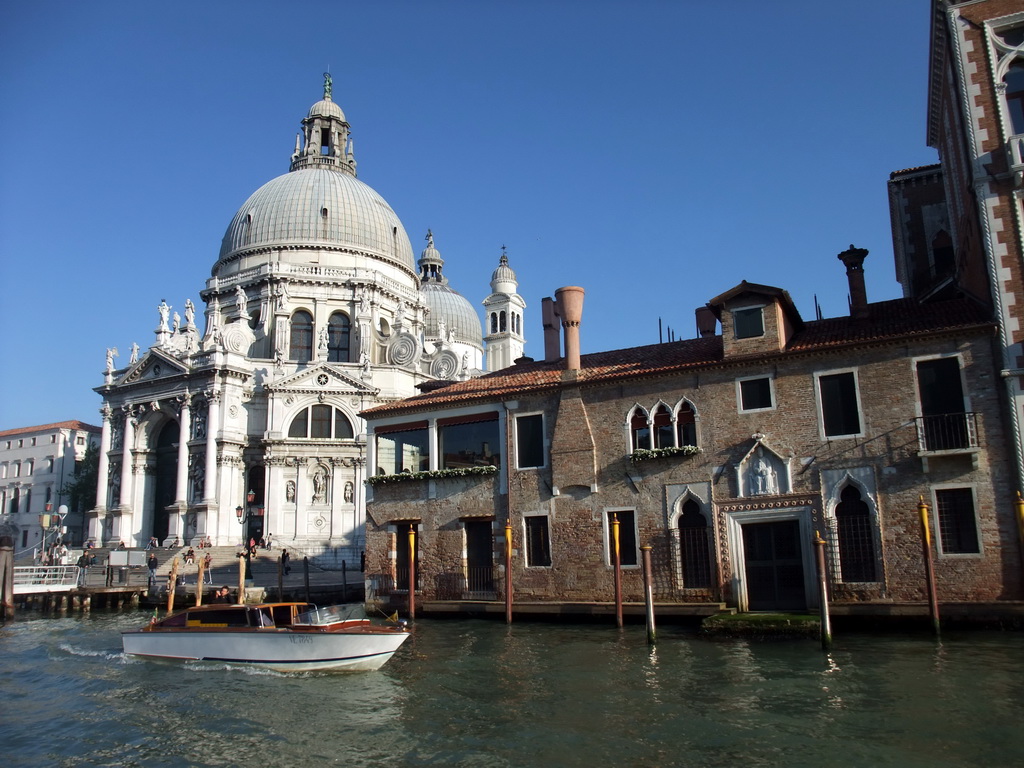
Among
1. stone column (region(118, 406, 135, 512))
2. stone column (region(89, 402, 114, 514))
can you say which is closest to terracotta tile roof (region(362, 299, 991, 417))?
stone column (region(118, 406, 135, 512))

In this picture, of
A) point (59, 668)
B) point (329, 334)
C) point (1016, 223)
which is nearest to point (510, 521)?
point (59, 668)

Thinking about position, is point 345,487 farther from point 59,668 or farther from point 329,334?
point 59,668

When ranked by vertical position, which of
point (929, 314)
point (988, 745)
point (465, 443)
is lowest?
point (988, 745)

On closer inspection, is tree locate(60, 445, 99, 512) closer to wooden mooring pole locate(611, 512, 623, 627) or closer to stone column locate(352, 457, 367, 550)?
stone column locate(352, 457, 367, 550)

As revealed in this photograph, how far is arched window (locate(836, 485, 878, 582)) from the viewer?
58.7 ft

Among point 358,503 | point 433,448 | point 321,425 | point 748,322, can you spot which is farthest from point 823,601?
point 321,425

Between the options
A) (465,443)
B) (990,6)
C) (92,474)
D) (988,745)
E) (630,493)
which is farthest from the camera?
(92,474)

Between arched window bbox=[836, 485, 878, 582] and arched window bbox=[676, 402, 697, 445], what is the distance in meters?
3.57

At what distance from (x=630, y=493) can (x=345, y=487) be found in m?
25.3

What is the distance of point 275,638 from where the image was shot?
16.5 metres

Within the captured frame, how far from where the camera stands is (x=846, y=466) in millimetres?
18359

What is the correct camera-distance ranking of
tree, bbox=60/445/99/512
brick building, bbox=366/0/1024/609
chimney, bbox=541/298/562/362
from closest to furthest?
brick building, bbox=366/0/1024/609
chimney, bbox=541/298/562/362
tree, bbox=60/445/99/512

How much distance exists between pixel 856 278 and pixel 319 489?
29.5 metres

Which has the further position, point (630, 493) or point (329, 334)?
point (329, 334)
